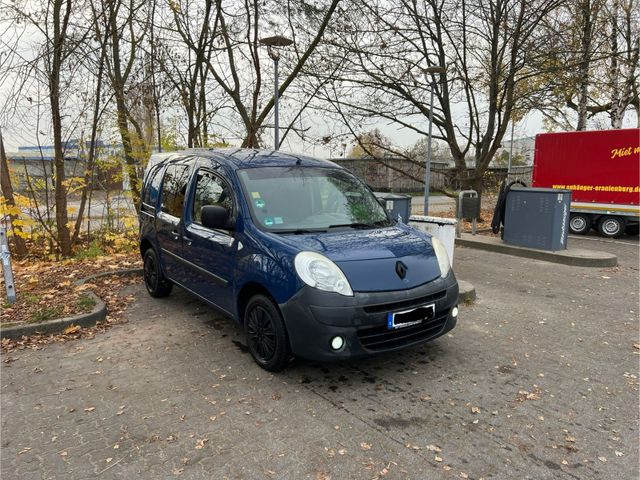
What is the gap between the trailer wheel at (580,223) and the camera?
13203mm

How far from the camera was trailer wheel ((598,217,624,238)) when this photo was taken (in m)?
12.7

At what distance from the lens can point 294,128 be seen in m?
11.1

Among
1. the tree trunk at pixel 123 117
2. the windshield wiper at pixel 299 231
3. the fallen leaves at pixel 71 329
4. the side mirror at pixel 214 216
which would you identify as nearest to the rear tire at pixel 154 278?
the fallen leaves at pixel 71 329

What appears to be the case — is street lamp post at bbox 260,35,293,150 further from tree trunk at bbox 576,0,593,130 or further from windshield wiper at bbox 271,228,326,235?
tree trunk at bbox 576,0,593,130

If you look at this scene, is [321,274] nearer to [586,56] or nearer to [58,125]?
[58,125]

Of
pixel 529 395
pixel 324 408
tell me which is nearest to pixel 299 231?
A: pixel 324 408

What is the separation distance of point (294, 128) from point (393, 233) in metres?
7.35

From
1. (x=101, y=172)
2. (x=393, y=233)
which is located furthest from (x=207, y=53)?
(x=393, y=233)

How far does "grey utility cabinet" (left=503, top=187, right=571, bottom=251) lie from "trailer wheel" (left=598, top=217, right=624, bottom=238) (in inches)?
176

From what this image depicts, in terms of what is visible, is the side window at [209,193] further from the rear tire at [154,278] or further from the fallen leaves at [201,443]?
the fallen leaves at [201,443]

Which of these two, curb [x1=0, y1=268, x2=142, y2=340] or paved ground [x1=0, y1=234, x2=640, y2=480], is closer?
paved ground [x1=0, y1=234, x2=640, y2=480]

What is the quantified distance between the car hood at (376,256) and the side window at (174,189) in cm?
186

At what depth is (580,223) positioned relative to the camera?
43.7 feet

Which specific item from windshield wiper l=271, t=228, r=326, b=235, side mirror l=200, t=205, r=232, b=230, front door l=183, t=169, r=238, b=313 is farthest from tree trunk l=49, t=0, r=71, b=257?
windshield wiper l=271, t=228, r=326, b=235
